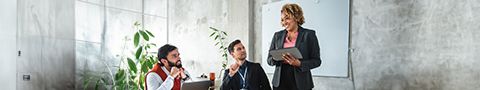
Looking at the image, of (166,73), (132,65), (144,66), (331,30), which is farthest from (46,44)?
(331,30)

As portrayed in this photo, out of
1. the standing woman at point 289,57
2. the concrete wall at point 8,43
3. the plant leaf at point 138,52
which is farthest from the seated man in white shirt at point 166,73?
the concrete wall at point 8,43

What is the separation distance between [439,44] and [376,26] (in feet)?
1.83

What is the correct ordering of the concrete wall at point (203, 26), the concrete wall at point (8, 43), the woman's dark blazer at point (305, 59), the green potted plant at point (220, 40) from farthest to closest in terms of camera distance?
the green potted plant at point (220, 40)
the concrete wall at point (203, 26)
the concrete wall at point (8, 43)
the woman's dark blazer at point (305, 59)

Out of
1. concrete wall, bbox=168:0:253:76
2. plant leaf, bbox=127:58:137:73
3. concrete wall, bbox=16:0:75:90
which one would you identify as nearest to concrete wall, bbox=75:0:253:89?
concrete wall, bbox=168:0:253:76

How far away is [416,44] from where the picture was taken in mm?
3332

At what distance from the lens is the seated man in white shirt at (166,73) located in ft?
10.6

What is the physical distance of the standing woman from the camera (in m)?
3.06

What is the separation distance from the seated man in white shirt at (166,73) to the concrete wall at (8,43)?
1.65m

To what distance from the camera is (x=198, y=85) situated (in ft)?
12.5

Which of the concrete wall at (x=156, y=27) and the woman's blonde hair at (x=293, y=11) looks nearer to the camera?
the woman's blonde hair at (x=293, y=11)

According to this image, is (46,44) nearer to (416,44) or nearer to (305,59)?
(305,59)

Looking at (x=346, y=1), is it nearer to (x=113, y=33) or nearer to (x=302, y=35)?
(x=302, y=35)

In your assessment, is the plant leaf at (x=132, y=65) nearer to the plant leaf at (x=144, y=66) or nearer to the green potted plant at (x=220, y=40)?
the plant leaf at (x=144, y=66)

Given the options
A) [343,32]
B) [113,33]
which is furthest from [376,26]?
[113,33]
